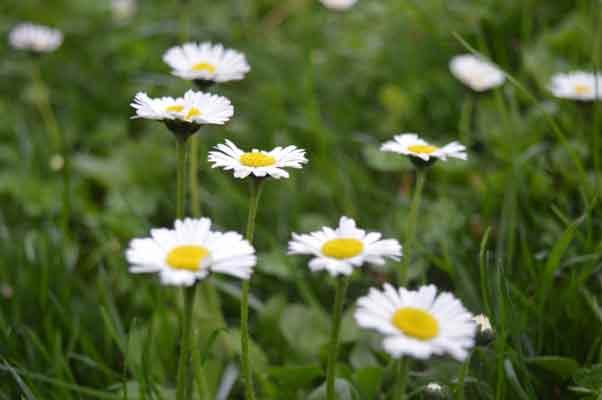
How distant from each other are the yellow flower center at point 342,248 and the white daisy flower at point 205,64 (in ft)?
1.57

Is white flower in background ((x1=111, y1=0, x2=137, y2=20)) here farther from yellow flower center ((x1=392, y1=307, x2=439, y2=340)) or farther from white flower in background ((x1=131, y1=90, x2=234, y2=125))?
yellow flower center ((x1=392, y1=307, x2=439, y2=340))

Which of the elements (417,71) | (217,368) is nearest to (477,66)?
(417,71)

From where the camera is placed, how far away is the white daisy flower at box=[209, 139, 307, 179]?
1.01 metres

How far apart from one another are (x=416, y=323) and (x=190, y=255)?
1.00 ft

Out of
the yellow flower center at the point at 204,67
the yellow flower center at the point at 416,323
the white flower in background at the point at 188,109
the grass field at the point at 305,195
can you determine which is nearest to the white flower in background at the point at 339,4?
the grass field at the point at 305,195

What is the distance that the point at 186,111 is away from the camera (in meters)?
1.04

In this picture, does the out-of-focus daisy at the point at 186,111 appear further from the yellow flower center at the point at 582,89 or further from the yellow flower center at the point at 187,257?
the yellow flower center at the point at 582,89

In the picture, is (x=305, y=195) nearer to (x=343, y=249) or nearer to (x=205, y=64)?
(x=205, y=64)

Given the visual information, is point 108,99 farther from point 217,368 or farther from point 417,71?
point 217,368

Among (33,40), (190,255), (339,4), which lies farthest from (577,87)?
(33,40)

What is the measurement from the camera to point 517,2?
2.57 metres

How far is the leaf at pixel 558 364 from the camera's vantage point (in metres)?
1.13

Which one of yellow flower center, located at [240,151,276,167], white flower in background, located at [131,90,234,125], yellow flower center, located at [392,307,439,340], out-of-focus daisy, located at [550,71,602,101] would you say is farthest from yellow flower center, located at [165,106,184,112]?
out-of-focus daisy, located at [550,71,602,101]

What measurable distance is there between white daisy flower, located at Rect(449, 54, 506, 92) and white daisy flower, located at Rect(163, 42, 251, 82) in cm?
84
